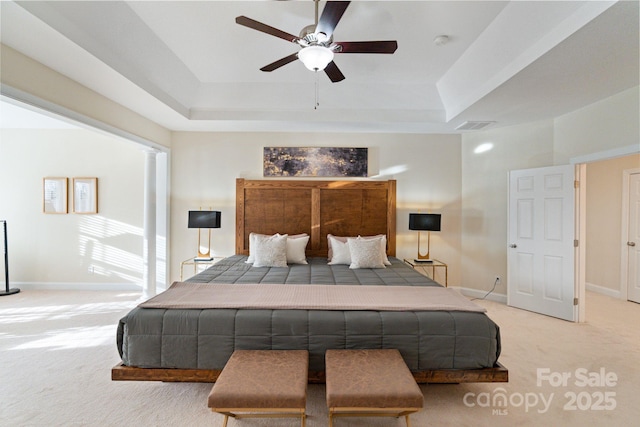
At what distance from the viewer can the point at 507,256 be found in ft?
13.3

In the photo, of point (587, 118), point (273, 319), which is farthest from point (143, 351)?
point (587, 118)

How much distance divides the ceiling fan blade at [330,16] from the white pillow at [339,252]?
8.30 ft

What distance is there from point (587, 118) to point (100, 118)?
555cm

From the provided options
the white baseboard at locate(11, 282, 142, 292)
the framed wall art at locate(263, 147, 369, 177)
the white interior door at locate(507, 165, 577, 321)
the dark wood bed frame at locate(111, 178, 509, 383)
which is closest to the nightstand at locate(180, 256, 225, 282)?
the dark wood bed frame at locate(111, 178, 509, 383)

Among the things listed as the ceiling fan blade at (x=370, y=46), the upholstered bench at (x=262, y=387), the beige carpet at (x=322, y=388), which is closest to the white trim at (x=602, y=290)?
the beige carpet at (x=322, y=388)

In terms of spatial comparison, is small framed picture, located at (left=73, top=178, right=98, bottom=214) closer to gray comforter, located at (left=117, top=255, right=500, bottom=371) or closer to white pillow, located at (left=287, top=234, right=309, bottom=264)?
white pillow, located at (left=287, top=234, right=309, bottom=264)

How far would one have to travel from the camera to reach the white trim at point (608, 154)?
9.02ft

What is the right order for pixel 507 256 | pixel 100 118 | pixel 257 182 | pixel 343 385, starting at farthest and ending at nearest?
pixel 257 182 → pixel 507 256 → pixel 100 118 → pixel 343 385

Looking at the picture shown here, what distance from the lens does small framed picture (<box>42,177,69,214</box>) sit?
4.53 metres

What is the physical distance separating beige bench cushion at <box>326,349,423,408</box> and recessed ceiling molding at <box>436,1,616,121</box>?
256 cm

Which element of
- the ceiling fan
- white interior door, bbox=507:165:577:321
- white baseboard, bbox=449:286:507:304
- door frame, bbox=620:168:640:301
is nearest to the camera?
the ceiling fan

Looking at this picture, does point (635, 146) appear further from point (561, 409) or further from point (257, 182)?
point (257, 182)

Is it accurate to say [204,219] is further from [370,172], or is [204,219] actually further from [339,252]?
[370,172]

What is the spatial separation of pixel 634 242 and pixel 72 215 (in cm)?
885
